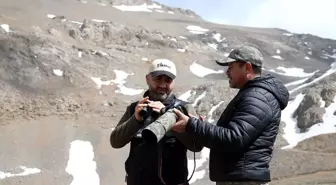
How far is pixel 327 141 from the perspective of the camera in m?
46.7

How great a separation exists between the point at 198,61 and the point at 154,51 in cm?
896

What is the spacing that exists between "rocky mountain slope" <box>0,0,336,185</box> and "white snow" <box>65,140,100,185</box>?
122 mm

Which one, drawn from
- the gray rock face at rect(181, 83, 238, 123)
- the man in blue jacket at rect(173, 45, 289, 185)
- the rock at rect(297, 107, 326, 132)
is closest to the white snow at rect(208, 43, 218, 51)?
the gray rock face at rect(181, 83, 238, 123)

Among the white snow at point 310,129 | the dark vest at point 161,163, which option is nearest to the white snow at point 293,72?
the white snow at point 310,129

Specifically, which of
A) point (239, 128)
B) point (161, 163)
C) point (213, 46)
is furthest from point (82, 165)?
point (213, 46)

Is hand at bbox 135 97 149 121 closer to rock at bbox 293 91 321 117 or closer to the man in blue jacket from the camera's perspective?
the man in blue jacket

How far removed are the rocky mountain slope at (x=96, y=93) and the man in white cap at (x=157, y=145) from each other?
762 inches

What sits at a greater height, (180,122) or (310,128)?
(180,122)

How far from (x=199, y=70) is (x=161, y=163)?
88326 mm

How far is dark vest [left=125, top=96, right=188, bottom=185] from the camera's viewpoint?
538cm

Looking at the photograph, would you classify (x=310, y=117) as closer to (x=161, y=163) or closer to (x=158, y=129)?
(x=161, y=163)

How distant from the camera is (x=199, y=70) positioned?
3674 inches

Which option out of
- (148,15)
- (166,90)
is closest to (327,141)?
(166,90)

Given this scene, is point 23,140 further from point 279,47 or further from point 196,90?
point 279,47
